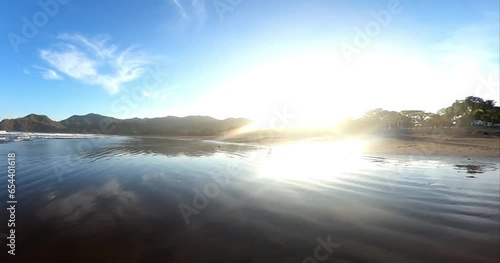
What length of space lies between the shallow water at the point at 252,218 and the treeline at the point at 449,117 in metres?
75.6

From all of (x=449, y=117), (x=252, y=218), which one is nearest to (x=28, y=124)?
(x=252, y=218)

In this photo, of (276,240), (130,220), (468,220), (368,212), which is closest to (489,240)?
(468,220)

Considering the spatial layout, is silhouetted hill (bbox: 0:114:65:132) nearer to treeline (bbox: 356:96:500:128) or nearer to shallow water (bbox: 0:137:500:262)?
treeline (bbox: 356:96:500:128)

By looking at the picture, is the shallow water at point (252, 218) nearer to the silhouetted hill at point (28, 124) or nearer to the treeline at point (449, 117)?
the treeline at point (449, 117)

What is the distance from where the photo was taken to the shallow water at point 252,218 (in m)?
4.88

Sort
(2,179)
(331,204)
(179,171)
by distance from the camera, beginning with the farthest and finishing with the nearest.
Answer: (179,171) < (2,179) < (331,204)

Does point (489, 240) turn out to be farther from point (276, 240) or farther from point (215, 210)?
point (215, 210)

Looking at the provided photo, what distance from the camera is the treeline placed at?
260ft

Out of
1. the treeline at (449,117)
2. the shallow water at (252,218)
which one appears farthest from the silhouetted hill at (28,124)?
the shallow water at (252,218)

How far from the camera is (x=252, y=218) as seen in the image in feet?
22.6

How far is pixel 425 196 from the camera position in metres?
9.20

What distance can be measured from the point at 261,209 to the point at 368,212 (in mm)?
2998

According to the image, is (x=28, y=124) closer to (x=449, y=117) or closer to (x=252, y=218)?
(x=252, y=218)

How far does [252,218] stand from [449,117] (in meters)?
105
